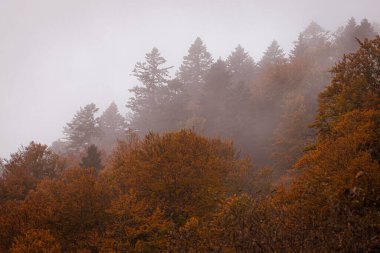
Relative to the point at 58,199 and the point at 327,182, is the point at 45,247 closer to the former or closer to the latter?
the point at 58,199

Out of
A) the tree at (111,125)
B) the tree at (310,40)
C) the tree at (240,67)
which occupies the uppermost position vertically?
the tree at (310,40)

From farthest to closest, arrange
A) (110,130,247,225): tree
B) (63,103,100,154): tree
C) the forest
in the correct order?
1. (63,103,100,154): tree
2. (110,130,247,225): tree
3. the forest

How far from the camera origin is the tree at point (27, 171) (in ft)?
129

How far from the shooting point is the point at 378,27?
9469 cm

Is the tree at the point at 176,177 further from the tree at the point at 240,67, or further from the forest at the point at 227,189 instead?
the tree at the point at 240,67

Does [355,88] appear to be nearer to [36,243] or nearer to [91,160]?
[36,243]

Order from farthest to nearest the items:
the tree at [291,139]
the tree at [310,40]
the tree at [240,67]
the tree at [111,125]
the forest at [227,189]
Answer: the tree at [310,40] < the tree at [240,67] < the tree at [111,125] < the tree at [291,139] < the forest at [227,189]

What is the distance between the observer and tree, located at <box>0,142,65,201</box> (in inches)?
1547

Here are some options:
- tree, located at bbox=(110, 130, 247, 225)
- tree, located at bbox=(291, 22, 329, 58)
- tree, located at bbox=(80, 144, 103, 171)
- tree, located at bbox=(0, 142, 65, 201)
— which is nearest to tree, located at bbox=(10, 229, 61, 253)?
tree, located at bbox=(110, 130, 247, 225)

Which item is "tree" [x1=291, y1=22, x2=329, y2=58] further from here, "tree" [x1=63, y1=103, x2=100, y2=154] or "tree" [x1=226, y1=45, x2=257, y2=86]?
"tree" [x1=63, y1=103, x2=100, y2=154]

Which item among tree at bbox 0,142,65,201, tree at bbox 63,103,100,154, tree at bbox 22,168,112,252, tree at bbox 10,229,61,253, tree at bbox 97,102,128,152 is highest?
tree at bbox 97,102,128,152

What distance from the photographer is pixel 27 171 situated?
4241 cm

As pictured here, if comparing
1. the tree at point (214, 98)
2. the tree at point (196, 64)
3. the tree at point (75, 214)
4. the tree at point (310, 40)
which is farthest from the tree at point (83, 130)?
the tree at point (310, 40)

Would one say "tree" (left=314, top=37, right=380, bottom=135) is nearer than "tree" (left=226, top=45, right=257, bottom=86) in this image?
Yes
